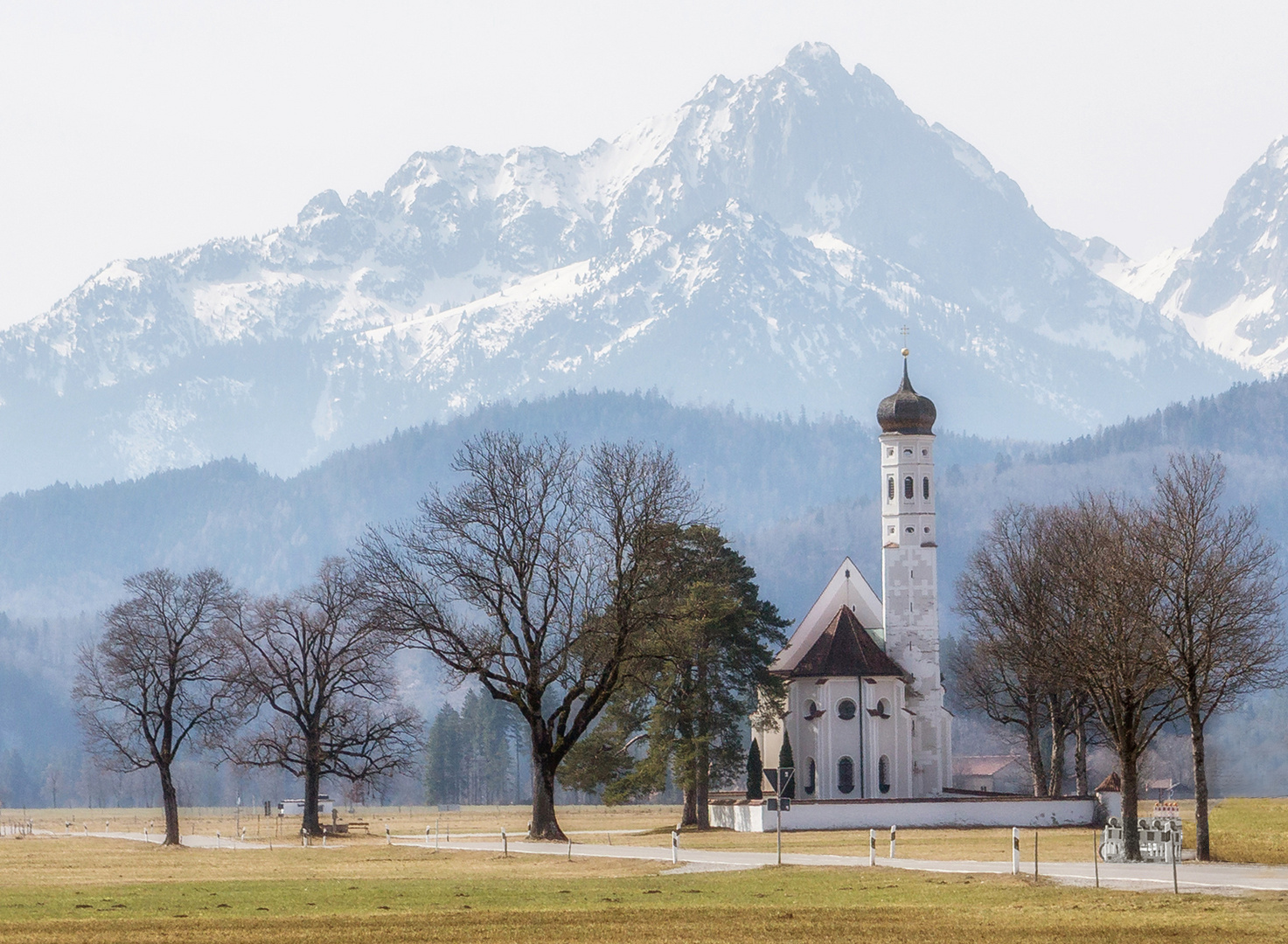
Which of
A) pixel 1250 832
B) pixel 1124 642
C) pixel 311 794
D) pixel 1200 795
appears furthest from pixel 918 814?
pixel 1124 642

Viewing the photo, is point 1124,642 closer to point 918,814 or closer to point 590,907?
point 590,907

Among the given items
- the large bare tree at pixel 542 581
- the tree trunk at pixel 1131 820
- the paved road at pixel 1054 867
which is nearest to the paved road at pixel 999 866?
the paved road at pixel 1054 867

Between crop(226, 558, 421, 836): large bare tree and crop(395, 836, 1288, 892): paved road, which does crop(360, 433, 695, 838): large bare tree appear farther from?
crop(226, 558, 421, 836): large bare tree

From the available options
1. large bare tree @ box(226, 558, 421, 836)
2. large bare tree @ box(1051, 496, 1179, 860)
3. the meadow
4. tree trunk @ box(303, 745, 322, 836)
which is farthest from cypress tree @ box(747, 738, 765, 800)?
large bare tree @ box(1051, 496, 1179, 860)

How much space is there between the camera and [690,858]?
5575 cm

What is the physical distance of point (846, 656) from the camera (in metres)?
96.1

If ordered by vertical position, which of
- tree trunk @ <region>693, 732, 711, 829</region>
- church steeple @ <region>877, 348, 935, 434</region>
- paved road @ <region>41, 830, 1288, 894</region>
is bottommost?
paved road @ <region>41, 830, 1288, 894</region>

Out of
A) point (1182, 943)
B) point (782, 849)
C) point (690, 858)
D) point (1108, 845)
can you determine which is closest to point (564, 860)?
point (690, 858)

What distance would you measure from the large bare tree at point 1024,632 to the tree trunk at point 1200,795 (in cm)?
1270

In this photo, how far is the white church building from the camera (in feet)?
311

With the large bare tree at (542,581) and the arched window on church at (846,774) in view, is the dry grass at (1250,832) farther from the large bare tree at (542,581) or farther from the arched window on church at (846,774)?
the large bare tree at (542,581)

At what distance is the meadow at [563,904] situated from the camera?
33.0m

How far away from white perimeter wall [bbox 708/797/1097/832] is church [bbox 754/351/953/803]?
10.8 m

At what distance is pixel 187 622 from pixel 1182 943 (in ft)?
173
